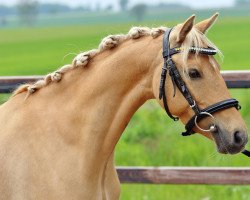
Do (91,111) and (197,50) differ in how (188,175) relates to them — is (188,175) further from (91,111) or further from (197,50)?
(197,50)

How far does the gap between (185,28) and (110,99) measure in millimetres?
598

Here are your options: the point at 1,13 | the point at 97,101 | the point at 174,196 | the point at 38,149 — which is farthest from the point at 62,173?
the point at 1,13

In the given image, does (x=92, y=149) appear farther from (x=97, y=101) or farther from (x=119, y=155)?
A: (x=119, y=155)

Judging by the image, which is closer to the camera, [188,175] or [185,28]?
[185,28]

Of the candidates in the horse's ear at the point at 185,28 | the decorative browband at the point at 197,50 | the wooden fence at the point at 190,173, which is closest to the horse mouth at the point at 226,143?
the decorative browband at the point at 197,50

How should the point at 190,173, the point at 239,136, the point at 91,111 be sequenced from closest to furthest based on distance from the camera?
the point at 239,136 < the point at 91,111 < the point at 190,173

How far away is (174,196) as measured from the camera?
6.60 meters

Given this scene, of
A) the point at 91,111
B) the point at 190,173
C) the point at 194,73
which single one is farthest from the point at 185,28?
the point at 190,173

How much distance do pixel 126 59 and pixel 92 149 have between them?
1.80 ft

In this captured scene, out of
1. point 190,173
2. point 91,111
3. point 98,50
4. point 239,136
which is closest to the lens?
point 239,136

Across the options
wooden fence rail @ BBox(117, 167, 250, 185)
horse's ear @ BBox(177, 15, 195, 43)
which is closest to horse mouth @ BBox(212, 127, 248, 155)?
horse's ear @ BBox(177, 15, 195, 43)

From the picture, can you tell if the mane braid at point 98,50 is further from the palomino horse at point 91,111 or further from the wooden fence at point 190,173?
the wooden fence at point 190,173

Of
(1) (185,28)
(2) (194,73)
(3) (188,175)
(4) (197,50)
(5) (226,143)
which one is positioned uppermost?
(1) (185,28)

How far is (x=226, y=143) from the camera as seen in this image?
13.3ft
